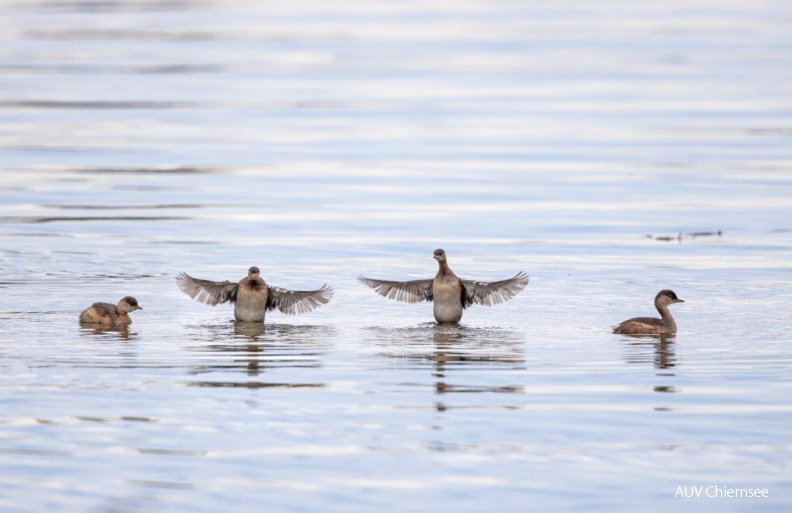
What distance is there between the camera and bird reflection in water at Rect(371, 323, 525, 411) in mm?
14664

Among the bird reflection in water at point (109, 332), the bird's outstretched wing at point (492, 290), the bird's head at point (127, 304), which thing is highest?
the bird's outstretched wing at point (492, 290)

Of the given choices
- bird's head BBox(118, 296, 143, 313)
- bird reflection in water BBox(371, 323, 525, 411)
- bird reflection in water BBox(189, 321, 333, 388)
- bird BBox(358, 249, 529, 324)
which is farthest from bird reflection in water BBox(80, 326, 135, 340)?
bird BBox(358, 249, 529, 324)

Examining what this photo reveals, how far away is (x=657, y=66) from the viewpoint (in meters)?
50.8

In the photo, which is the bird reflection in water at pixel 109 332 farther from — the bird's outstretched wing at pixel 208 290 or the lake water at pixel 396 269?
the bird's outstretched wing at pixel 208 290

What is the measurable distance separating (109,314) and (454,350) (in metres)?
3.86

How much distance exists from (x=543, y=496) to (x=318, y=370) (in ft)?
14.6

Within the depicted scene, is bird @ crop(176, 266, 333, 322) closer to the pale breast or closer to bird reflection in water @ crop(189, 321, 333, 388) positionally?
bird reflection in water @ crop(189, 321, 333, 388)

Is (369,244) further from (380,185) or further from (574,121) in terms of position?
(574,121)

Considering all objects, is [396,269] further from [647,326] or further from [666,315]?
[647,326]

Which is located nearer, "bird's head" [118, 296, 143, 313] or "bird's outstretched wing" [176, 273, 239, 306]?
"bird's head" [118, 296, 143, 313]

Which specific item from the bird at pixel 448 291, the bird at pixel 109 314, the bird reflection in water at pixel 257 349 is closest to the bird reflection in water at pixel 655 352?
the bird at pixel 448 291

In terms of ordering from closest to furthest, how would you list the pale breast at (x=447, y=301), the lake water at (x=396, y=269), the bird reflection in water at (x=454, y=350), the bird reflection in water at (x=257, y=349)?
1. the lake water at (x=396, y=269)
2. the bird reflection in water at (x=454, y=350)
3. the bird reflection in water at (x=257, y=349)
4. the pale breast at (x=447, y=301)

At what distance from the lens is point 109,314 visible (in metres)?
17.7

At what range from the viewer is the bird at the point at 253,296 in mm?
18828
